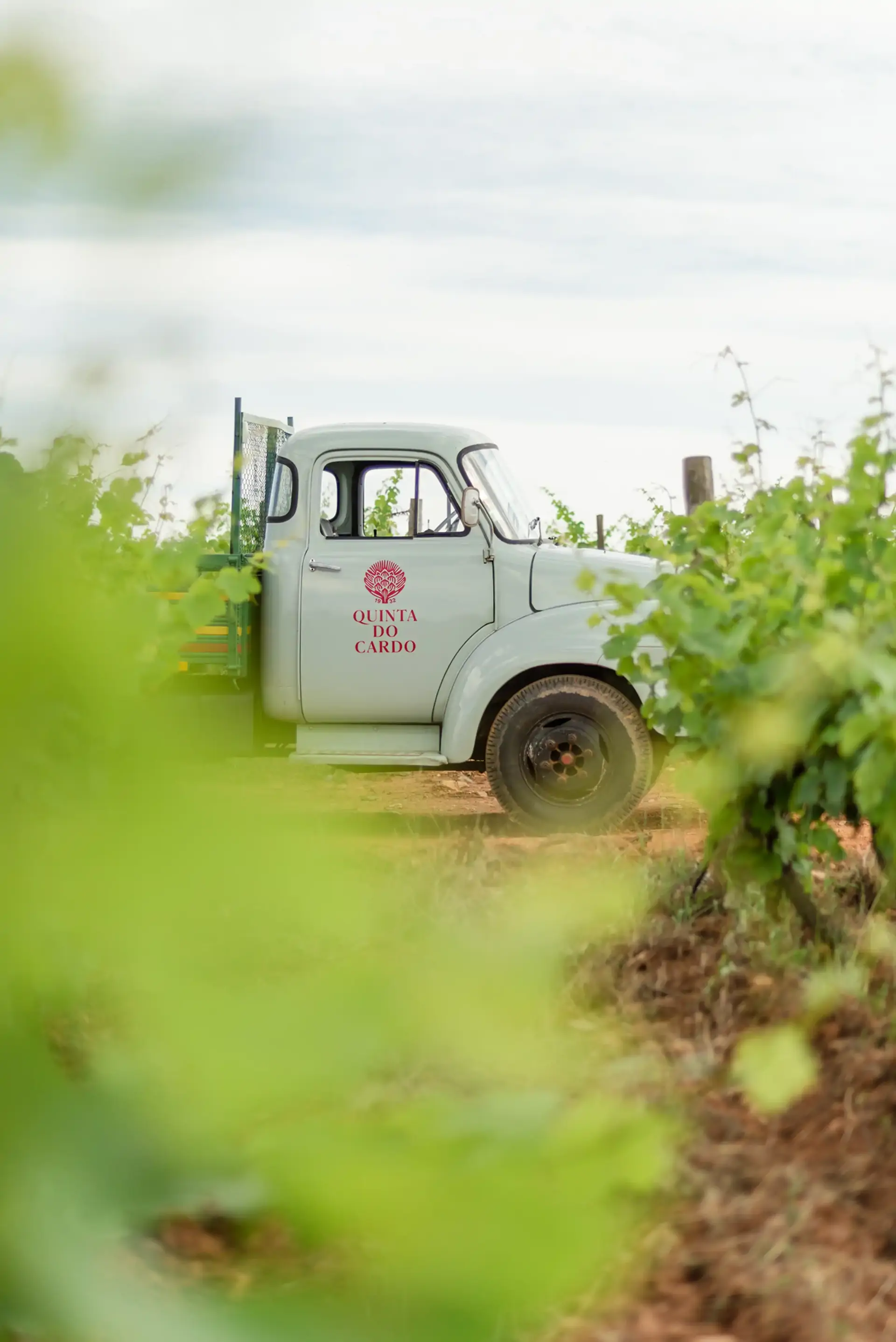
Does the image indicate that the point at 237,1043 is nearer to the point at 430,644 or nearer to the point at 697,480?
the point at 430,644

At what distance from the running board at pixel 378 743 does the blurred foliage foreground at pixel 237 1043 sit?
7121 millimetres

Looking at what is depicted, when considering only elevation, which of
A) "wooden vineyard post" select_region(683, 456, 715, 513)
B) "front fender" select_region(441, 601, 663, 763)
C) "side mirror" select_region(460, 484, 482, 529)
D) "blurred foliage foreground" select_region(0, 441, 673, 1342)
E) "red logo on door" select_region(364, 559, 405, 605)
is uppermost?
"wooden vineyard post" select_region(683, 456, 715, 513)

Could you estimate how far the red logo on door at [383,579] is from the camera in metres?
7.51

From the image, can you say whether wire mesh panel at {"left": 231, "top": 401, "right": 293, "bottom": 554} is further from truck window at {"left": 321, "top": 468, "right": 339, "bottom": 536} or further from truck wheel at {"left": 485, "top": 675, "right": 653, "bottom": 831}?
truck wheel at {"left": 485, "top": 675, "right": 653, "bottom": 831}

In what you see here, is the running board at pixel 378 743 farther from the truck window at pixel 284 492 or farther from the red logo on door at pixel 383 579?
the truck window at pixel 284 492

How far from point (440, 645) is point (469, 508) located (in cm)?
73

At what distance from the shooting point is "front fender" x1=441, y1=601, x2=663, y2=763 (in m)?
7.45

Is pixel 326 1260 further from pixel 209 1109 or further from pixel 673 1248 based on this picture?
pixel 673 1248

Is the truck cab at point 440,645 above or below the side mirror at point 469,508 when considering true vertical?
below

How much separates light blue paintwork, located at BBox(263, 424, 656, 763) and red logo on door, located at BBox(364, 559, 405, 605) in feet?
0.13

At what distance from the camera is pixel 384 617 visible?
7535 millimetres

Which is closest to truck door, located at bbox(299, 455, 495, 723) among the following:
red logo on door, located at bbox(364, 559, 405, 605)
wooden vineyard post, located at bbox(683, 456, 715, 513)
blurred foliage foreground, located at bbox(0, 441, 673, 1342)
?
red logo on door, located at bbox(364, 559, 405, 605)

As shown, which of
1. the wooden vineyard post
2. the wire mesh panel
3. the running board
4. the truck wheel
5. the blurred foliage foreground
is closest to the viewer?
the blurred foliage foreground

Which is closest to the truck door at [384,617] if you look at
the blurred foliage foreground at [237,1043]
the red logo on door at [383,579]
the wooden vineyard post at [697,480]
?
the red logo on door at [383,579]
